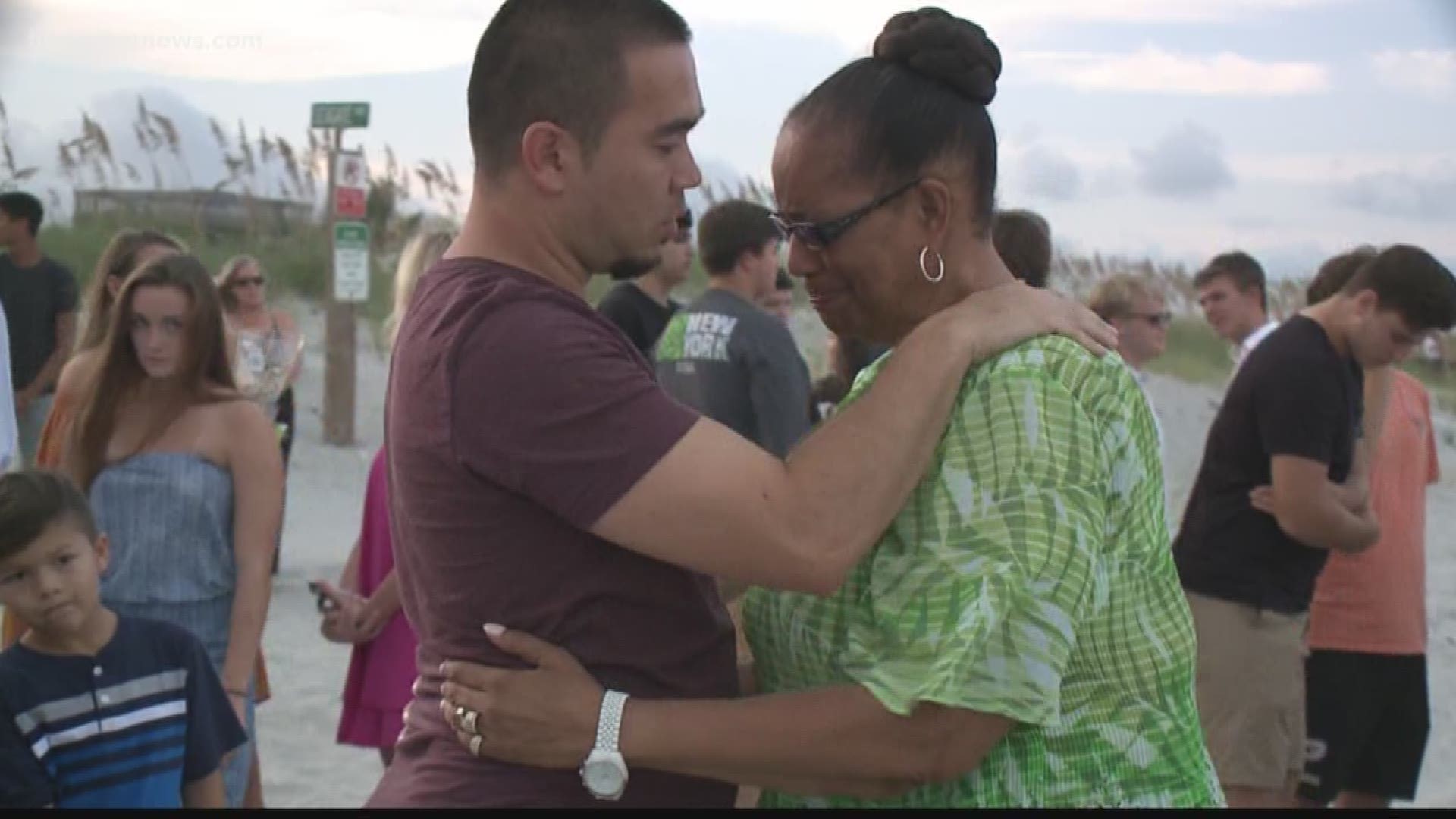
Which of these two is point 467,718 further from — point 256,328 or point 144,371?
point 256,328

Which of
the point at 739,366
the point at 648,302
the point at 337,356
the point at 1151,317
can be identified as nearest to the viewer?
the point at 739,366

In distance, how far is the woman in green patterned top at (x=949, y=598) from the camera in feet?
6.42

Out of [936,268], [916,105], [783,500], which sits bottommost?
[783,500]

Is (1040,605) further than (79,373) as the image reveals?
No

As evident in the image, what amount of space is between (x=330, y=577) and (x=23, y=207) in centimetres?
270

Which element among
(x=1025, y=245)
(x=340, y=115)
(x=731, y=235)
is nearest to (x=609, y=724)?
(x=1025, y=245)

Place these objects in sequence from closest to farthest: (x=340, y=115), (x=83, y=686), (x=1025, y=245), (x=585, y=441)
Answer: (x=585, y=441)
(x=83, y=686)
(x=1025, y=245)
(x=340, y=115)

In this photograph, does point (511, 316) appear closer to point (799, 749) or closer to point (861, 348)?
point (799, 749)

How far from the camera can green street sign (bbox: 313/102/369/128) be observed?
1136 centimetres

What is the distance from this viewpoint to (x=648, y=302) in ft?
22.8

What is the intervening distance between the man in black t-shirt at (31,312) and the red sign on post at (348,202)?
11.2 ft

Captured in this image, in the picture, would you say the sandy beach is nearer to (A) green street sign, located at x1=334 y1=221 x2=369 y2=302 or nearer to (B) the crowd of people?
(A) green street sign, located at x1=334 y1=221 x2=369 y2=302

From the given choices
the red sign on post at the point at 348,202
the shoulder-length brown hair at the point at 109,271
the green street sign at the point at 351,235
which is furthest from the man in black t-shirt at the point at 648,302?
the red sign on post at the point at 348,202
